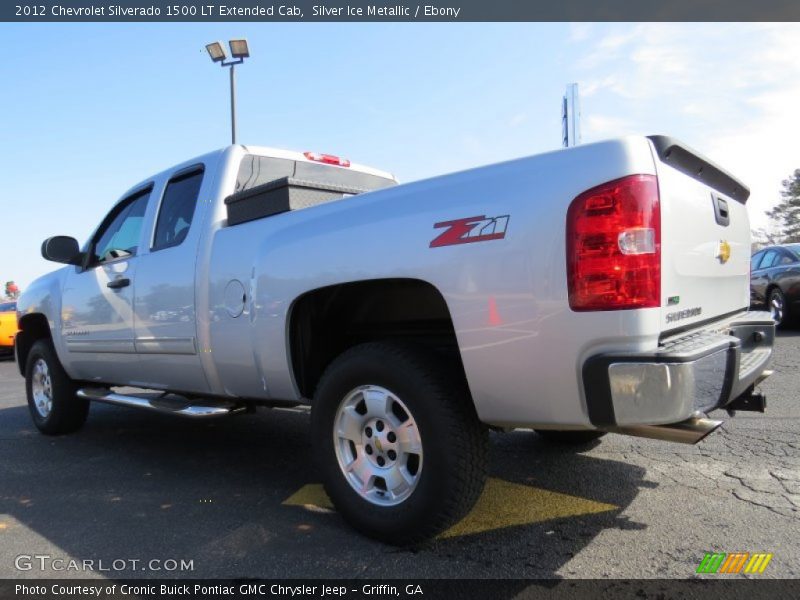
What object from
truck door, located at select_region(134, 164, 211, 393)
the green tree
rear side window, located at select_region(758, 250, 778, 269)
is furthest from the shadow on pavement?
the green tree

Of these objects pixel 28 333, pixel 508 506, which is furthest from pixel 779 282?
pixel 28 333

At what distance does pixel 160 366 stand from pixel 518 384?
2.75 metres

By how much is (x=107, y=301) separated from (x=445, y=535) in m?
3.17

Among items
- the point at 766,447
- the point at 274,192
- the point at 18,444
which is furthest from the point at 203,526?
the point at 766,447

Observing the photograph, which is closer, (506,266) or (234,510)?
(506,266)

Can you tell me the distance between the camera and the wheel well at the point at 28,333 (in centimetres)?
568

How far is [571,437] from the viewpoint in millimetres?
4199

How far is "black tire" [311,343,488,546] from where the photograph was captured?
2.46 m

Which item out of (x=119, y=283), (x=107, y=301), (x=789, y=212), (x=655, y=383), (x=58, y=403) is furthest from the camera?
(x=789, y=212)

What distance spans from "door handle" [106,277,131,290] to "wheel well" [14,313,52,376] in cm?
163

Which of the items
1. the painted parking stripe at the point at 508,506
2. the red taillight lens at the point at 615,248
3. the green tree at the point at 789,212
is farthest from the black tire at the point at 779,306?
the green tree at the point at 789,212

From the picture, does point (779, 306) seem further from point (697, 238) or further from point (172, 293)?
point (172, 293)

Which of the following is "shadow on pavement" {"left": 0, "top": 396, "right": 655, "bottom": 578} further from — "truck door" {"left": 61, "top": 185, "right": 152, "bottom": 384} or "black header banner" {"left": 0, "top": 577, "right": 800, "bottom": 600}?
Result: "truck door" {"left": 61, "top": 185, "right": 152, "bottom": 384}

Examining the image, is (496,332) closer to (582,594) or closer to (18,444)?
(582,594)
